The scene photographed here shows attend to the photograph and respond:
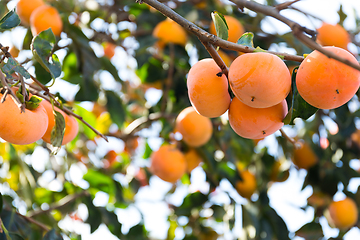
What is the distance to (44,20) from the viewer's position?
1.25 meters

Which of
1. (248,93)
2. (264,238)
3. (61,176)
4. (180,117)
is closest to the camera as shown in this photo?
(248,93)

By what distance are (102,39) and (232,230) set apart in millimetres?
1338

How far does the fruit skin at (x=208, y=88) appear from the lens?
27.5 inches

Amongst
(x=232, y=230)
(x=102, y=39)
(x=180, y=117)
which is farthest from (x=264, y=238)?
(x=102, y=39)

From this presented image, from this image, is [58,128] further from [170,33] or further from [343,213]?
[343,213]

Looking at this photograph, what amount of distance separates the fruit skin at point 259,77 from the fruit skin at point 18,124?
0.41 m

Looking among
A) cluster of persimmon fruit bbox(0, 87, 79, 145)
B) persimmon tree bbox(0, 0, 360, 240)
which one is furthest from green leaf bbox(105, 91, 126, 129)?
cluster of persimmon fruit bbox(0, 87, 79, 145)

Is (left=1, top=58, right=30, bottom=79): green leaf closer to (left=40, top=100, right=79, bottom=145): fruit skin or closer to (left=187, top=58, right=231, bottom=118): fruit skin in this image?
(left=40, top=100, right=79, bottom=145): fruit skin

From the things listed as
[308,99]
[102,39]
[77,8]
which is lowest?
[102,39]

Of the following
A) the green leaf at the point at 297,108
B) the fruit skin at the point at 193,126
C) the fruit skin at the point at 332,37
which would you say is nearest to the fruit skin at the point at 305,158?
the fruit skin at the point at 332,37

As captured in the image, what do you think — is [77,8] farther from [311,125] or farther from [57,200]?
[311,125]

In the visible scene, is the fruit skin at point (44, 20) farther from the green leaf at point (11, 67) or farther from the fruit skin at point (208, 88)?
the fruit skin at point (208, 88)

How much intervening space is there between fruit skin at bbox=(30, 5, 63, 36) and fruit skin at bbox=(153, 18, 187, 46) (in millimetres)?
506

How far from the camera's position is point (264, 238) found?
168 cm
